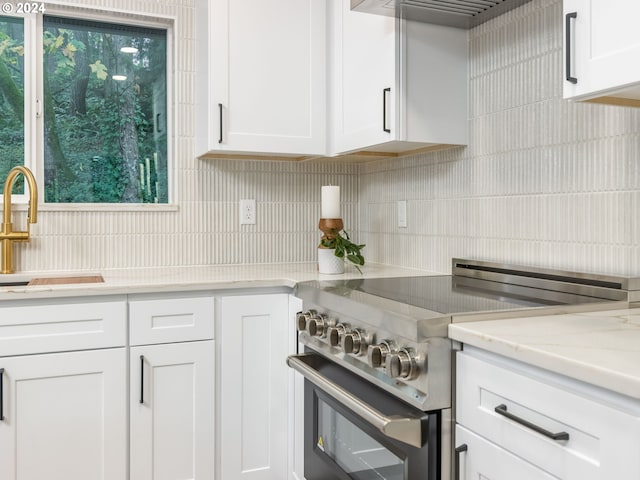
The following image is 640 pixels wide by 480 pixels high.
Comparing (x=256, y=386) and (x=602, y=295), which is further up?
(x=602, y=295)

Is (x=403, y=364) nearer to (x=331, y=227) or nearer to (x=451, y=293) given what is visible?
(x=451, y=293)

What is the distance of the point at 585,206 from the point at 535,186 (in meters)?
0.20

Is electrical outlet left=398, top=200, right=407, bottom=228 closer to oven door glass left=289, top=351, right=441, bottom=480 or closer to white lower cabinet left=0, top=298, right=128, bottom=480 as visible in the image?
oven door glass left=289, top=351, right=441, bottom=480

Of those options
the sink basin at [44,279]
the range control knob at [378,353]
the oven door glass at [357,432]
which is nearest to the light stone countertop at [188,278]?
the sink basin at [44,279]

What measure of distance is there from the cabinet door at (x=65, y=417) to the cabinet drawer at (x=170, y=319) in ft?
0.30

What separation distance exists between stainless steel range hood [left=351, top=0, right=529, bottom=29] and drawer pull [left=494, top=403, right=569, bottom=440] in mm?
1295

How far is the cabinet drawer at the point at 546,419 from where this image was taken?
88 centimetres

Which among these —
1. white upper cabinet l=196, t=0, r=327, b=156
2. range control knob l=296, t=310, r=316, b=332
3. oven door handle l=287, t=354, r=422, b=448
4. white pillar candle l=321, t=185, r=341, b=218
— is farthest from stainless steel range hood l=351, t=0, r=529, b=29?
oven door handle l=287, t=354, r=422, b=448

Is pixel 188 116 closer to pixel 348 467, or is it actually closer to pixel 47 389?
pixel 47 389

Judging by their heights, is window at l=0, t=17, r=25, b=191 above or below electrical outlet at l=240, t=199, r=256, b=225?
above

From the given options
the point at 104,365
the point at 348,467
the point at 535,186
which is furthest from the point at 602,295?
the point at 104,365

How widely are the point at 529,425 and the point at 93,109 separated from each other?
2152 mm

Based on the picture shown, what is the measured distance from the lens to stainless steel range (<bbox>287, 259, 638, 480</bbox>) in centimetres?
126

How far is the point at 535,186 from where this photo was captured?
1.83 m
